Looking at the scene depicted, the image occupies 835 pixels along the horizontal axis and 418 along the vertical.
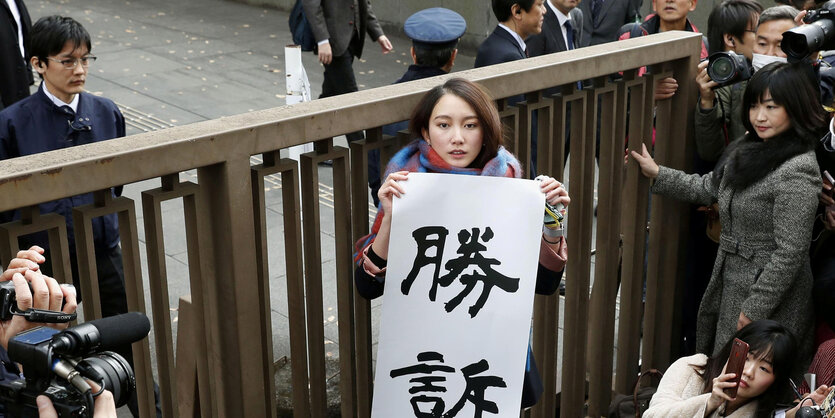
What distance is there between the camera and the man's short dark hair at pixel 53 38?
411cm

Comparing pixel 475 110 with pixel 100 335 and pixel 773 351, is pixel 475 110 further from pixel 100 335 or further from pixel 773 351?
pixel 773 351

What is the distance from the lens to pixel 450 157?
2834 millimetres

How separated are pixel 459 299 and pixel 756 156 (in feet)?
5.25

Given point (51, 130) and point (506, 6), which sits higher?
point (506, 6)

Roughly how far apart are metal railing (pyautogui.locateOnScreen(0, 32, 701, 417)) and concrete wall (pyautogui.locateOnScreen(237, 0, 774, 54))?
7434mm

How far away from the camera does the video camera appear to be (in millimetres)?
1818

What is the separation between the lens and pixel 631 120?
4035 millimetres

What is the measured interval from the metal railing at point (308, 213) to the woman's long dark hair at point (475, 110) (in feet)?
0.37

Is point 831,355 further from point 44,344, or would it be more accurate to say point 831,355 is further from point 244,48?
point 244,48

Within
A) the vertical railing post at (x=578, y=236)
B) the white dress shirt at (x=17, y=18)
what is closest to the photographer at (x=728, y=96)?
the vertical railing post at (x=578, y=236)

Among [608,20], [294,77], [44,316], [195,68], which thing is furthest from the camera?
[195,68]

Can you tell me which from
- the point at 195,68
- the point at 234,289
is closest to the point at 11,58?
the point at 234,289

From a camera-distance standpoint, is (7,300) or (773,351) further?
(773,351)

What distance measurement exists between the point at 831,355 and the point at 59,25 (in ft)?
11.2
